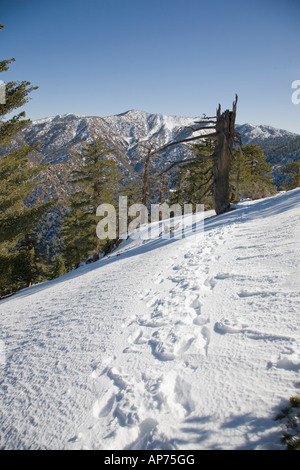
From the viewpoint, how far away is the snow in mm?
1547

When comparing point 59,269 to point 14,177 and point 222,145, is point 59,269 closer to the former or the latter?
point 14,177

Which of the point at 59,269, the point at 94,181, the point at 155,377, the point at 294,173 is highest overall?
the point at 294,173

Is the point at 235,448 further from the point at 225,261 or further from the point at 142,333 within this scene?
the point at 225,261

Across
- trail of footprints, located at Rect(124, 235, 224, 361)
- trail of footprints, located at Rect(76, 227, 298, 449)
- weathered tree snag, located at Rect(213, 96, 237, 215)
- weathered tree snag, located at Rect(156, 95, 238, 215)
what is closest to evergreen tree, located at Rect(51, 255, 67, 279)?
weathered tree snag, located at Rect(156, 95, 238, 215)

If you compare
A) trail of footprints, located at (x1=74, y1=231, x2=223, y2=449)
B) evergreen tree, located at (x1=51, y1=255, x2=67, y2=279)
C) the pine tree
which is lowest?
evergreen tree, located at (x1=51, y1=255, x2=67, y2=279)

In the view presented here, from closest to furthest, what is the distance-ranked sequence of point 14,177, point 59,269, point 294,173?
point 14,177
point 294,173
point 59,269

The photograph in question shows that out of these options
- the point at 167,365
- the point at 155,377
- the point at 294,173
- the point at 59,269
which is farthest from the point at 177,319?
the point at 59,269

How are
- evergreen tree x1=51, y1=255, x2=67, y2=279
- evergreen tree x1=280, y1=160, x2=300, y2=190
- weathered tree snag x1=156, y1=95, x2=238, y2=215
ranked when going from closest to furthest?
weathered tree snag x1=156, y1=95, x2=238, y2=215 < evergreen tree x1=280, y1=160, x2=300, y2=190 < evergreen tree x1=51, y1=255, x2=67, y2=279

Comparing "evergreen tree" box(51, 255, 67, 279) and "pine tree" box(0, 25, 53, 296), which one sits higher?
"pine tree" box(0, 25, 53, 296)

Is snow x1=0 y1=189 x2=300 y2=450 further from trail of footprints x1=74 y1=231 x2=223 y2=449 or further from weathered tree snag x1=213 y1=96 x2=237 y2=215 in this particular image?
weathered tree snag x1=213 y1=96 x2=237 y2=215

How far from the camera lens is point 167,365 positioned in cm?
210

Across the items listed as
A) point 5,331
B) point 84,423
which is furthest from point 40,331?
point 84,423

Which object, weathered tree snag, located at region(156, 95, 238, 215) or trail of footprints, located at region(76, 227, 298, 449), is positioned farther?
weathered tree snag, located at region(156, 95, 238, 215)

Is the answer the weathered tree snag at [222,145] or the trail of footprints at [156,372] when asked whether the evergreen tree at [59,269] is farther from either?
the trail of footprints at [156,372]
